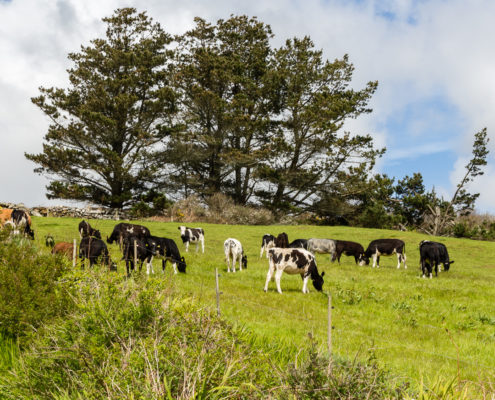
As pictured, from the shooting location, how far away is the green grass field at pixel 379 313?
750 centimetres

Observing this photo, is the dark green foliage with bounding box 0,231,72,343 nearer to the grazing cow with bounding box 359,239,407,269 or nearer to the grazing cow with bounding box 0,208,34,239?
the grazing cow with bounding box 0,208,34,239

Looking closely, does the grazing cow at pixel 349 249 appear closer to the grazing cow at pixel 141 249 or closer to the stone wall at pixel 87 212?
the grazing cow at pixel 141 249

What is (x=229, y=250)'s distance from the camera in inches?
704

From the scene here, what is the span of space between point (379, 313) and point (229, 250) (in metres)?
7.45

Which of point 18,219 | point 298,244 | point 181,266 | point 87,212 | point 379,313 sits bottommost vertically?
point 379,313

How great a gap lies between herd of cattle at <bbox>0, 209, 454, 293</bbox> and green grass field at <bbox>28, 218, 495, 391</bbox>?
0.58 meters

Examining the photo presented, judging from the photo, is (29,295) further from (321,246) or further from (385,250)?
(385,250)

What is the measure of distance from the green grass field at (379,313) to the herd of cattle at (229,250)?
581mm

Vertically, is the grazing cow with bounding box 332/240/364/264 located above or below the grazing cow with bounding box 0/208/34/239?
below

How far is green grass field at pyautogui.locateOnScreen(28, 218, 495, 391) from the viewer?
7.50 meters

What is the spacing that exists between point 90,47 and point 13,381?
46.6 m

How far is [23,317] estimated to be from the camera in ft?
23.6

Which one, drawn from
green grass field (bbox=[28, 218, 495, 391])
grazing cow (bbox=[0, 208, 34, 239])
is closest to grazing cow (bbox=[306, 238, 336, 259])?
green grass field (bbox=[28, 218, 495, 391])

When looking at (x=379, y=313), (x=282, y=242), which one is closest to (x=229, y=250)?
(x=282, y=242)
